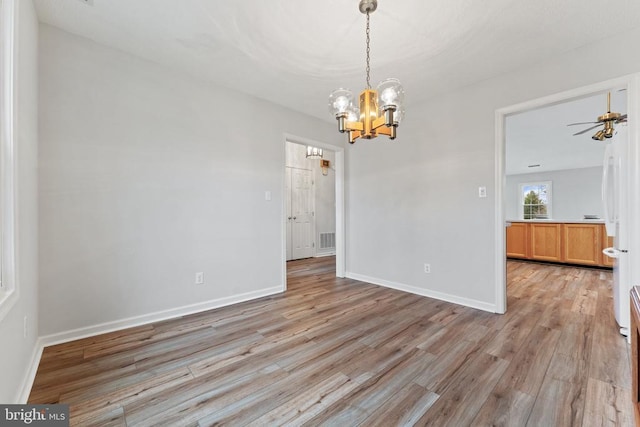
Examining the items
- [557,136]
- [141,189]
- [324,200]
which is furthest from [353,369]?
[557,136]

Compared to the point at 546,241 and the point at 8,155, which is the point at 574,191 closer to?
the point at 546,241

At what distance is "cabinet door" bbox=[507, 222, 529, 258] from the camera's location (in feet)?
18.4

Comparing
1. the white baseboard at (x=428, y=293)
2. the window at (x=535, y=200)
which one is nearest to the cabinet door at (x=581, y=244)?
the window at (x=535, y=200)

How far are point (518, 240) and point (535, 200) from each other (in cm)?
371

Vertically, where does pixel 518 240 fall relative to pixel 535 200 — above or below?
below

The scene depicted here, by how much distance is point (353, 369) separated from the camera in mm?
1810

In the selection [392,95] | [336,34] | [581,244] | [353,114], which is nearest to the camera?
[392,95]

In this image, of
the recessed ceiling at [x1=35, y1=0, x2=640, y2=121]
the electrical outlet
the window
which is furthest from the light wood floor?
the window

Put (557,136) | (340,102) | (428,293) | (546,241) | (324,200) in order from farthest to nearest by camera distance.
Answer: (324,200) < (546,241) < (557,136) < (428,293) < (340,102)

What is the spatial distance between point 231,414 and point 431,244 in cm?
279

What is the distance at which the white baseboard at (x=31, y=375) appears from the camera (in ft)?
4.81

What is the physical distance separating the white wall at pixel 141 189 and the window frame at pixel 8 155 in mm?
859

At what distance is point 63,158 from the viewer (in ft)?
7.07

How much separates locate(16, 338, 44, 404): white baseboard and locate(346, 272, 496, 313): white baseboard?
138 inches
